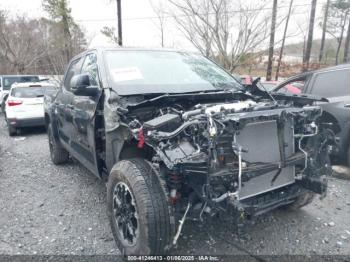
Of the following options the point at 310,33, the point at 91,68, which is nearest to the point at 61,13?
the point at 310,33

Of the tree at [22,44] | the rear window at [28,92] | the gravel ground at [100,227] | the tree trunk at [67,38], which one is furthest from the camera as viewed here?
the tree at [22,44]

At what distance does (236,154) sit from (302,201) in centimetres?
138

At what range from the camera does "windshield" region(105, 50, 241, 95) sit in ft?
10.3

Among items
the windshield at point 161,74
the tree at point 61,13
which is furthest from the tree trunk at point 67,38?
the windshield at point 161,74

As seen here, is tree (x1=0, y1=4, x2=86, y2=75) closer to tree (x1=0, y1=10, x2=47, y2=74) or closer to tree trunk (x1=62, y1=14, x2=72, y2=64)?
tree (x1=0, y1=10, x2=47, y2=74)

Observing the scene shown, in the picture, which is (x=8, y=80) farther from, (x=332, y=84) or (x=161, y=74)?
(x=332, y=84)

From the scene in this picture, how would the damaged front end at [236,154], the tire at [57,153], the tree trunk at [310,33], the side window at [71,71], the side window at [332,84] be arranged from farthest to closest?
the tree trunk at [310,33] → the tire at [57,153] → the side window at [332,84] → the side window at [71,71] → the damaged front end at [236,154]

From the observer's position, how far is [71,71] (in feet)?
14.9

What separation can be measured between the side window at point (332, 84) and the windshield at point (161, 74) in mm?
1792

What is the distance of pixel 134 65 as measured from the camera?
134 inches

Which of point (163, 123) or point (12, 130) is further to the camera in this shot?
point (12, 130)

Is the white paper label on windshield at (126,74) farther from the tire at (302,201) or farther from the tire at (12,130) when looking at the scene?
the tire at (12,130)

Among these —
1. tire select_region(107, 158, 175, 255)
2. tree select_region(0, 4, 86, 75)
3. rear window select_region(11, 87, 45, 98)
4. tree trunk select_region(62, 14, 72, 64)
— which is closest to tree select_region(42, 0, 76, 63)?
tree trunk select_region(62, 14, 72, 64)

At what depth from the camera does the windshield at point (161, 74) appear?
10.3ft
